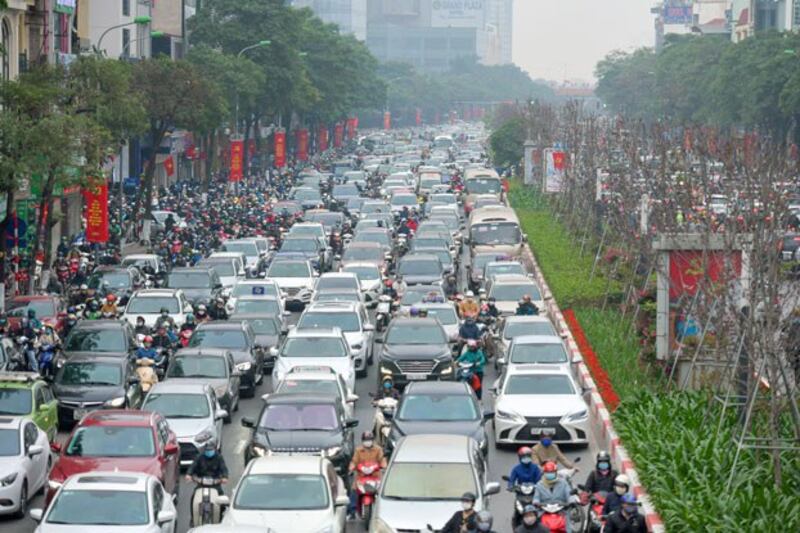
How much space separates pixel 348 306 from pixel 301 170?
254 feet

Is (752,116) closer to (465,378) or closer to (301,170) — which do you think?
(301,170)

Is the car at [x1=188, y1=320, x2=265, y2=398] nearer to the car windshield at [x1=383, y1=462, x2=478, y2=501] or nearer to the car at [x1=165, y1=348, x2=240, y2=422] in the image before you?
the car at [x1=165, y1=348, x2=240, y2=422]

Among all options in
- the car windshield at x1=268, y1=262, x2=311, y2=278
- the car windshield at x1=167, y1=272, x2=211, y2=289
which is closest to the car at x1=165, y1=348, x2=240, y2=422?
the car windshield at x1=167, y1=272, x2=211, y2=289

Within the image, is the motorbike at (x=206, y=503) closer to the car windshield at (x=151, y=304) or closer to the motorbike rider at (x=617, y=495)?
the motorbike rider at (x=617, y=495)

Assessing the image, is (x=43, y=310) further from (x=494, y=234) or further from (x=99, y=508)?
(x=99, y=508)

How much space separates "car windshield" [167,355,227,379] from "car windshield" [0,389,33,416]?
13.9 ft

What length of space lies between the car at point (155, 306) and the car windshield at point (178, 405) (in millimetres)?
11946

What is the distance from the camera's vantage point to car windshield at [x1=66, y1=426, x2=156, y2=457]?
22.9 meters

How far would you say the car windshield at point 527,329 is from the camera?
35.2 meters

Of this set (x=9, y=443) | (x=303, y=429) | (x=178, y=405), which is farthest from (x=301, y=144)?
(x=9, y=443)

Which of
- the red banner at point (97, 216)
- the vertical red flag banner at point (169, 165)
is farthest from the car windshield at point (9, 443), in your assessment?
the vertical red flag banner at point (169, 165)

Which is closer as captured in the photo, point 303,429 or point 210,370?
point 303,429

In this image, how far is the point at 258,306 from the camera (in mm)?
40062

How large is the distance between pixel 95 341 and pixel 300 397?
872 centimetres
